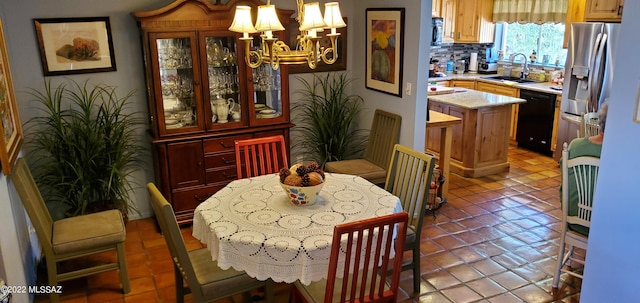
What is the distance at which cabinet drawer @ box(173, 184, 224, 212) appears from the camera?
4.12 m

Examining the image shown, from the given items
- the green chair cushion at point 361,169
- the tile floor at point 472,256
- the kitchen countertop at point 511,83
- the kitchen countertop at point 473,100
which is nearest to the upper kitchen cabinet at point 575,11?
the kitchen countertop at point 511,83

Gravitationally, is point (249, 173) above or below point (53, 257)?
above

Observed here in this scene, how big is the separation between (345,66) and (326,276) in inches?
118

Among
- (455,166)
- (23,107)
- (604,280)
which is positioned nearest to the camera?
(604,280)

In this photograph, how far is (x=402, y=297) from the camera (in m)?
3.13

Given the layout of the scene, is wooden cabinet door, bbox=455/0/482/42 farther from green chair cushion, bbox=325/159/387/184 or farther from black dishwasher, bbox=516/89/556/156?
green chair cushion, bbox=325/159/387/184

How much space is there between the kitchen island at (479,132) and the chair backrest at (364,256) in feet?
10.0

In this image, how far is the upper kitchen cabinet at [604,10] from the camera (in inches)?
185

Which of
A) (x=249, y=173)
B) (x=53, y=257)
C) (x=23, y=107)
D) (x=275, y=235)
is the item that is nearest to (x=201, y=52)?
(x=249, y=173)

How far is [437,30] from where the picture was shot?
665 centimetres

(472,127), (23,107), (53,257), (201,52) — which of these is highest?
(201,52)

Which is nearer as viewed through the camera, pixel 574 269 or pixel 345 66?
pixel 574 269

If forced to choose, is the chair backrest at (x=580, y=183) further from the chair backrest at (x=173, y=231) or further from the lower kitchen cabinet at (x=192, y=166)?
the lower kitchen cabinet at (x=192, y=166)

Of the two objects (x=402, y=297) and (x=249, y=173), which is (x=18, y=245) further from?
(x=402, y=297)
